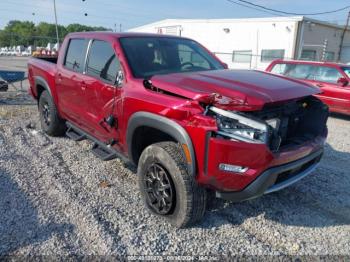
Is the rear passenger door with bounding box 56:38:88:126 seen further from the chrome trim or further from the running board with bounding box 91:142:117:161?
the chrome trim

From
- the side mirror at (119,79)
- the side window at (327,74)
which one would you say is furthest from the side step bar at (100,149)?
the side window at (327,74)

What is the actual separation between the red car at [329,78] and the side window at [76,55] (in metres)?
6.33

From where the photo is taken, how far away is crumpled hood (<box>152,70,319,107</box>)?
261cm

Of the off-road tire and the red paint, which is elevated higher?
the red paint

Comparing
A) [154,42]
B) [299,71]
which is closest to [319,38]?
[299,71]

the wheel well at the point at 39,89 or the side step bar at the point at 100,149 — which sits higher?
the wheel well at the point at 39,89

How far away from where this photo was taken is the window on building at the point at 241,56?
22.2 metres

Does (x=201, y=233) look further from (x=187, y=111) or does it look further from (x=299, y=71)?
(x=299, y=71)

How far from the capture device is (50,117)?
569cm

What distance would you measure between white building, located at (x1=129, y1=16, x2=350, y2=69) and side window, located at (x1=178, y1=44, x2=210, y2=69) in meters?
17.5

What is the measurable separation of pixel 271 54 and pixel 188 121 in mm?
20437

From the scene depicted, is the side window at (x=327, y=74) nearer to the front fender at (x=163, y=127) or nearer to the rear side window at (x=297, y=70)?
the rear side window at (x=297, y=70)

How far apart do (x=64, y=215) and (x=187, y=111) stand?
175cm

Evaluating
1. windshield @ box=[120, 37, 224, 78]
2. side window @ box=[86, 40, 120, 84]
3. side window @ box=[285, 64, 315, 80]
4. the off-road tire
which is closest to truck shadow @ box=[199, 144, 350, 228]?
windshield @ box=[120, 37, 224, 78]
